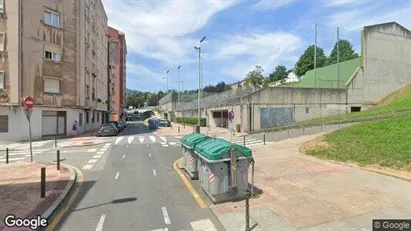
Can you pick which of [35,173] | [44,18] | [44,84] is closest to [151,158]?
[35,173]

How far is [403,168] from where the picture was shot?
10648 millimetres

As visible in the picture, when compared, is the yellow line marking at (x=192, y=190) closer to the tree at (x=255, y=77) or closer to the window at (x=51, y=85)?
the window at (x=51, y=85)

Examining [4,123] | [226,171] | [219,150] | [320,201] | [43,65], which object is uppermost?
[43,65]

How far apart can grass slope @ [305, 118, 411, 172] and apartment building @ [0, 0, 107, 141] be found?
964 inches

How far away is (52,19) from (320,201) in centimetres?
3057

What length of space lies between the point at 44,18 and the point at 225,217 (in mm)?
29200

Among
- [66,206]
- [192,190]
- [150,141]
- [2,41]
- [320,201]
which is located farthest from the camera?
[150,141]

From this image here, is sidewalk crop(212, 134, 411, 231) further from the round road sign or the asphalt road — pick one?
the round road sign

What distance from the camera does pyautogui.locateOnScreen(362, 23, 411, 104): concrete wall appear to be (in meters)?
39.6

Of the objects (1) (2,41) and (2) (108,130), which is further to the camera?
(2) (108,130)

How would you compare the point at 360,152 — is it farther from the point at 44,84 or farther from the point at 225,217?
the point at 44,84

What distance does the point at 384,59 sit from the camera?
40.4 m

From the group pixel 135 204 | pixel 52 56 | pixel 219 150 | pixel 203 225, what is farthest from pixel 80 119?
pixel 203 225

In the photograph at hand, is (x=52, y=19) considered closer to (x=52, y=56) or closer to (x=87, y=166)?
(x=52, y=56)
